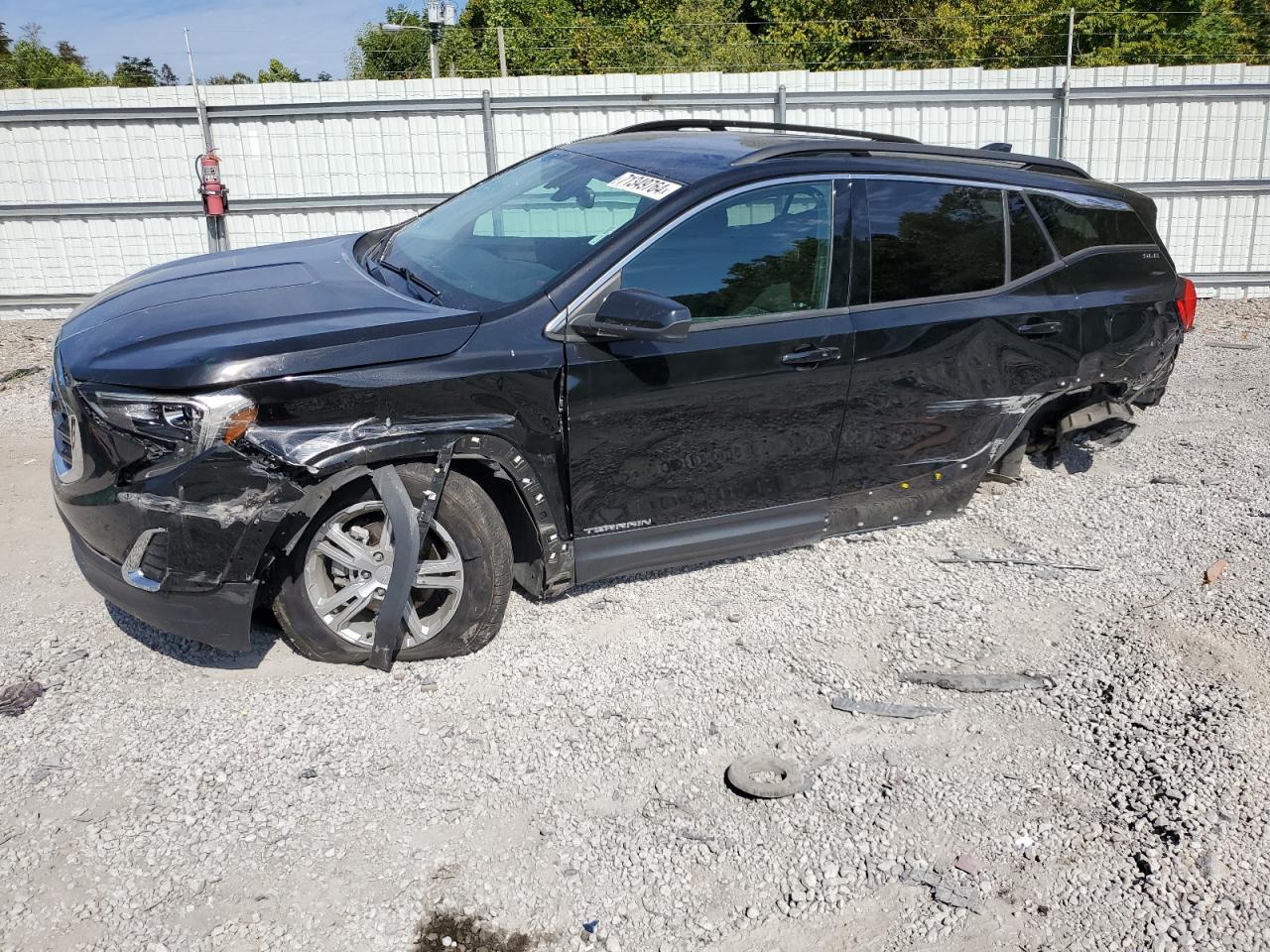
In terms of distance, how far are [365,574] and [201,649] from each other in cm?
81

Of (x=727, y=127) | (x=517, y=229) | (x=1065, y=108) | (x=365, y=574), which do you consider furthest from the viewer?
(x=1065, y=108)

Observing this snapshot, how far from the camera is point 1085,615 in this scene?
431 cm

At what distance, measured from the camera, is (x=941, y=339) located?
14.6ft

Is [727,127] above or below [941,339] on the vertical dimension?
above

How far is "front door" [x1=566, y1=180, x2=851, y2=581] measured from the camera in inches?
150

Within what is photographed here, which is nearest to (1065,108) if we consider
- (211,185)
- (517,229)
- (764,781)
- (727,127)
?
(727,127)

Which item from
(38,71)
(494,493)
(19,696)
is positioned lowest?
(19,696)

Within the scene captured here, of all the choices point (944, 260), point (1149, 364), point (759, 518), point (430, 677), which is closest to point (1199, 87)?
point (1149, 364)

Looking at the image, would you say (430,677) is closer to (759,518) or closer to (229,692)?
(229,692)

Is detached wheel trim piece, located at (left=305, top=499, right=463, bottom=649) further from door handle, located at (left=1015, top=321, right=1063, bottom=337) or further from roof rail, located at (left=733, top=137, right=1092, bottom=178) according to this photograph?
door handle, located at (left=1015, top=321, right=1063, bottom=337)

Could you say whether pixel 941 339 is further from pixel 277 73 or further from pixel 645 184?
pixel 277 73

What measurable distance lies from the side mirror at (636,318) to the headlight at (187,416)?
1169mm

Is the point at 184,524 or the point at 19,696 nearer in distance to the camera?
the point at 184,524

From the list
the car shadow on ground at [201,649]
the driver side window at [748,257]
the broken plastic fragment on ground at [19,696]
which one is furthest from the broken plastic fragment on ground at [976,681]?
the broken plastic fragment on ground at [19,696]
